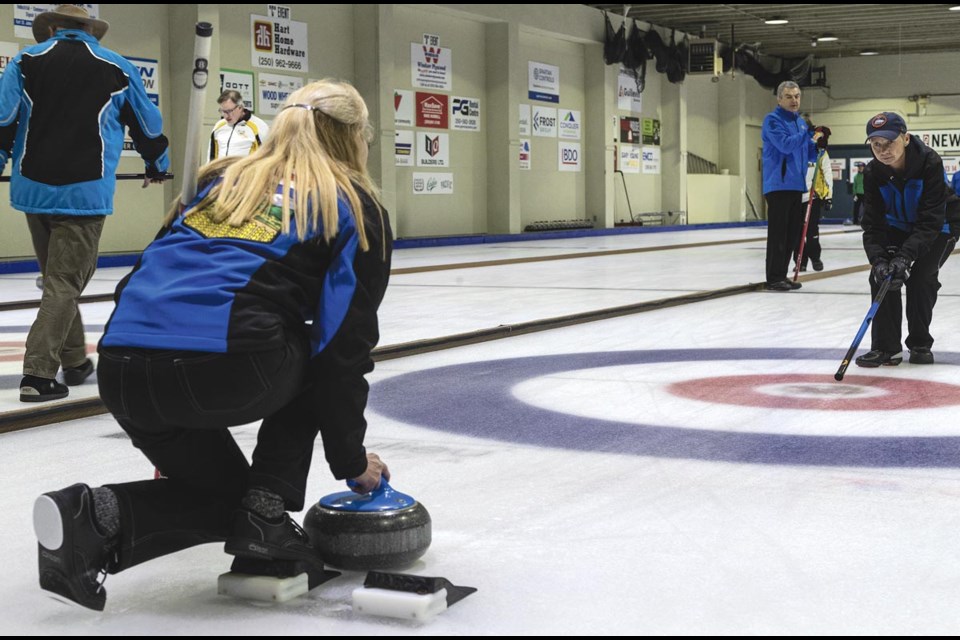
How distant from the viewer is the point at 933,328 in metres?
7.02

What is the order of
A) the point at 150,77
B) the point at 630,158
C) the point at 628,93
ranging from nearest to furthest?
1. the point at 150,77
2. the point at 628,93
3. the point at 630,158

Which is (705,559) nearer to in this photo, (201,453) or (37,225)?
(201,453)

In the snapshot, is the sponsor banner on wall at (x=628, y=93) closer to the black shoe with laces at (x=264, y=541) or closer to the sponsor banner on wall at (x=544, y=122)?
the sponsor banner on wall at (x=544, y=122)

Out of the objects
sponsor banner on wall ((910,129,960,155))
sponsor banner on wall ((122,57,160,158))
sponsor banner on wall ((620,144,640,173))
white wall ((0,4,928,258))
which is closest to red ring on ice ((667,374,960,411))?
white wall ((0,4,928,258))

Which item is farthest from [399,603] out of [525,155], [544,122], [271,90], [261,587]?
[544,122]

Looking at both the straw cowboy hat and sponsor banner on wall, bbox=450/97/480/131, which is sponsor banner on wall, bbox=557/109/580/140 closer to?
sponsor banner on wall, bbox=450/97/480/131

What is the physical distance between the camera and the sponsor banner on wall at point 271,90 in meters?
17.4

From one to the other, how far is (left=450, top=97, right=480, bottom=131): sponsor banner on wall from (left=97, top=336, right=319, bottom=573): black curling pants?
62.9 feet

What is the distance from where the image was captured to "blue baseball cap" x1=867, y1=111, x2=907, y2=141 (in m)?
5.40

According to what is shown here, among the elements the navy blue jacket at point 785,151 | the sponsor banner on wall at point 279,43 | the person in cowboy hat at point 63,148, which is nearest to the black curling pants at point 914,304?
the person in cowboy hat at point 63,148

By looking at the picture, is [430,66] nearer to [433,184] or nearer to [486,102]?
[486,102]

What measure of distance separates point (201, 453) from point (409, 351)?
3.70 m

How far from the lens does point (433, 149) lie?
2089 cm

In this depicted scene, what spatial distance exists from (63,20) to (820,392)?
10.9 feet
